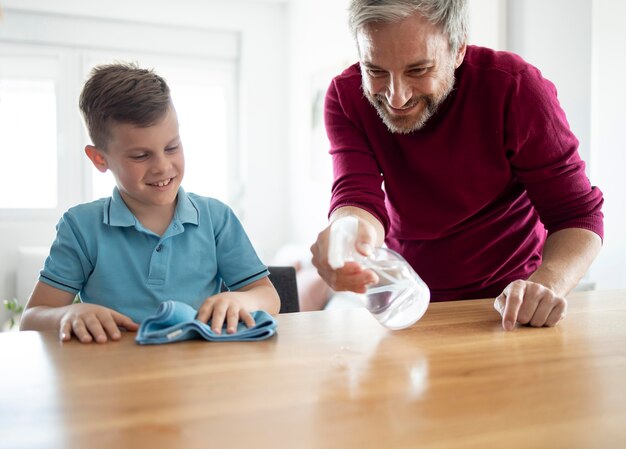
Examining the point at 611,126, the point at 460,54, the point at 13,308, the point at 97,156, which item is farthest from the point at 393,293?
the point at 13,308

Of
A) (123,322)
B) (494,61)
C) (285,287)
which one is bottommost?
(285,287)

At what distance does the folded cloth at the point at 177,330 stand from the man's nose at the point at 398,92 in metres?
0.60

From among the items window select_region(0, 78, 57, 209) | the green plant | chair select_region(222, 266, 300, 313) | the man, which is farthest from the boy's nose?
window select_region(0, 78, 57, 209)

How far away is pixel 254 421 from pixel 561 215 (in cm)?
98

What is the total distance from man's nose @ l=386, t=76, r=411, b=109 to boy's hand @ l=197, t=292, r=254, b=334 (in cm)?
57

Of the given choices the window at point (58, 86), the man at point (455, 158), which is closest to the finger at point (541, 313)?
the man at point (455, 158)

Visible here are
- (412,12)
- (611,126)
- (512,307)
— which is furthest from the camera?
(611,126)

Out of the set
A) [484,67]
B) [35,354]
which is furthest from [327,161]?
[35,354]

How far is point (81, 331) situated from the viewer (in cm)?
92

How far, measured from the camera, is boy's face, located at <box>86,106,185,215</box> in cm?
131

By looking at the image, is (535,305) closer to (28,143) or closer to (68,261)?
(68,261)

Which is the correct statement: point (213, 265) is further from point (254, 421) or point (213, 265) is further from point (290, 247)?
point (290, 247)

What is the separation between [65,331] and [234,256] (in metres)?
0.51

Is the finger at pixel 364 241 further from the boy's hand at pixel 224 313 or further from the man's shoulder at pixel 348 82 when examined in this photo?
the man's shoulder at pixel 348 82
